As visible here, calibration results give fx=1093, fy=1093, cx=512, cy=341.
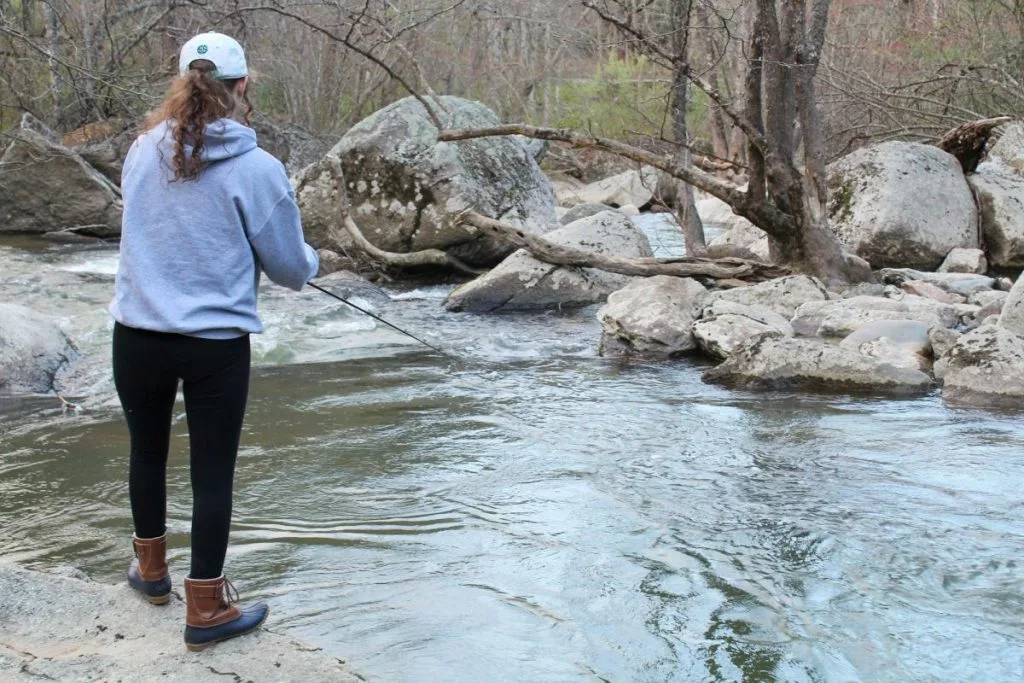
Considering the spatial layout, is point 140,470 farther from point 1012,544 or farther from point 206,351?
point 1012,544

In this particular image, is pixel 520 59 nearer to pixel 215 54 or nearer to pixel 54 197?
pixel 54 197

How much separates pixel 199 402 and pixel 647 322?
5.56 m

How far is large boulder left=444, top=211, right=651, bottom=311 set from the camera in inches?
388

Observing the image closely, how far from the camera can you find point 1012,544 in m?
3.83

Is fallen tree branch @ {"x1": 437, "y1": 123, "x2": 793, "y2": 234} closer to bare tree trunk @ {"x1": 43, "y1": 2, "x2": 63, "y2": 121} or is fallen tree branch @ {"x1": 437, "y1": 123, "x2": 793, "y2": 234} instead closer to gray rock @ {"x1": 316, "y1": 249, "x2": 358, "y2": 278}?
gray rock @ {"x1": 316, "y1": 249, "x2": 358, "y2": 278}

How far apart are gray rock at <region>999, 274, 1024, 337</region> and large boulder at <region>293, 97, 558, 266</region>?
18.2 feet

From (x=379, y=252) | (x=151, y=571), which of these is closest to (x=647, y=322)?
(x=379, y=252)

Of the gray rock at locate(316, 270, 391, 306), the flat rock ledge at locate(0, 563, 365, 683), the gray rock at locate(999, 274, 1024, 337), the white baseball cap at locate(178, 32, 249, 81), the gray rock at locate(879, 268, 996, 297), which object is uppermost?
the white baseball cap at locate(178, 32, 249, 81)

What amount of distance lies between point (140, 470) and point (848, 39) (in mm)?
16695

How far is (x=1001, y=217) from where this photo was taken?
11250 mm

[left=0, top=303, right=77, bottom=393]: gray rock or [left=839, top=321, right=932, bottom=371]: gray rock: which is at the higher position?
[left=839, top=321, right=932, bottom=371]: gray rock

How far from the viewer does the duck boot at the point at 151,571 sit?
9.79 feet

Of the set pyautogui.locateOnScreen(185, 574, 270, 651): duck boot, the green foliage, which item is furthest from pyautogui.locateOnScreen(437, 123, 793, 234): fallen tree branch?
the green foliage

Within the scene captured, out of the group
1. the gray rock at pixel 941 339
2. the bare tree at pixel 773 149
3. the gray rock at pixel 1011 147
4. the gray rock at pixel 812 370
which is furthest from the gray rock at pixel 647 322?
the gray rock at pixel 1011 147
